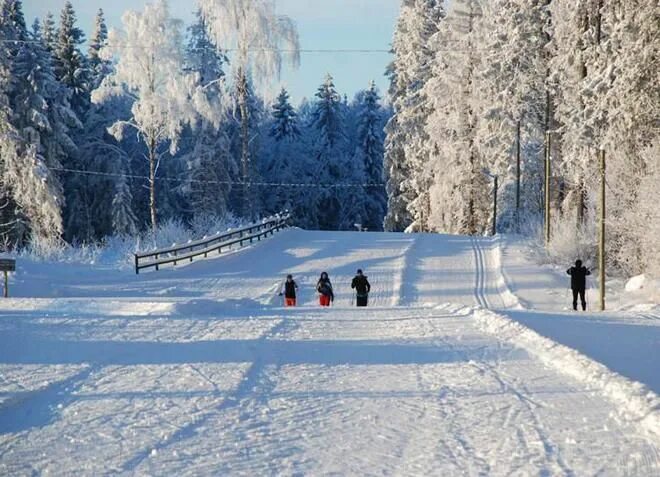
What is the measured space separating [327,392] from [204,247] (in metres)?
27.9

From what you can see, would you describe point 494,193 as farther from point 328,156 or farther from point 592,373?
point 592,373

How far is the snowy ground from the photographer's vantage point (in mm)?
6246

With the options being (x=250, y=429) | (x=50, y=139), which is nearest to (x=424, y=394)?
(x=250, y=429)

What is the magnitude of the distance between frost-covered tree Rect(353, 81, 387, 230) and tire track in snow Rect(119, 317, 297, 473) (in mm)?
64289

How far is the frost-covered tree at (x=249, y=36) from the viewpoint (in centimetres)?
4369

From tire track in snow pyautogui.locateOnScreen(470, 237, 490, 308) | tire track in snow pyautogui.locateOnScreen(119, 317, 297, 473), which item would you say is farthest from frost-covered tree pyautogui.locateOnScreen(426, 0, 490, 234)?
tire track in snow pyautogui.locateOnScreen(119, 317, 297, 473)

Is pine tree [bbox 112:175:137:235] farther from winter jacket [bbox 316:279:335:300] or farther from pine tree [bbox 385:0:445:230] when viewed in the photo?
winter jacket [bbox 316:279:335:300]

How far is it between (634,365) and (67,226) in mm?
44687

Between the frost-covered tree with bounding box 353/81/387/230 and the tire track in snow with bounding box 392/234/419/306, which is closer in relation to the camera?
the tire track in snow with bounding box 392/234/419/306

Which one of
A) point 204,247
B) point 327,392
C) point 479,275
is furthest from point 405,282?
point 327,392

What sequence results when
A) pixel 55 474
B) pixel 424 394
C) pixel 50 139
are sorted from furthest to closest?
pixel 50 139 → pixel 424 394 → pixel 55 474

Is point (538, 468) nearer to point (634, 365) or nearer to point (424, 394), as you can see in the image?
point (424, 394)

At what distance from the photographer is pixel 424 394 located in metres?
8.59

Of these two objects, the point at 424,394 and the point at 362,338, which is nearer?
the point at 424,394
